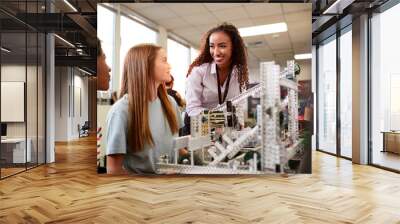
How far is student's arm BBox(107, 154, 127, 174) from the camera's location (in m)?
5.12

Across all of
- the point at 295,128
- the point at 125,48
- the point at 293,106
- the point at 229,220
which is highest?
the point at 125,48

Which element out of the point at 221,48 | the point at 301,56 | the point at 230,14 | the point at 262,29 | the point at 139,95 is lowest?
the point at 139,95

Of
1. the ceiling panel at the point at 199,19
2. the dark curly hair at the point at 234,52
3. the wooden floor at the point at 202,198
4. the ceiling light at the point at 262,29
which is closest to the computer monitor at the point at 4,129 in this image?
the wooden floor at the point at 202,198

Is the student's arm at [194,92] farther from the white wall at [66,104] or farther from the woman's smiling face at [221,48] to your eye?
the white wall at [66,104]

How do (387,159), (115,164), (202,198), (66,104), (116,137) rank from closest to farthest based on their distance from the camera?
(202,198), (116,137), (115,164), (387,159), (66,104)

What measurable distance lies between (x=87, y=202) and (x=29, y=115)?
321cm

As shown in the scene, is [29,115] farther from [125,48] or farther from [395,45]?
[395,45]

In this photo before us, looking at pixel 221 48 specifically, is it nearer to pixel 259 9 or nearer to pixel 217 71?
pixel 217 71

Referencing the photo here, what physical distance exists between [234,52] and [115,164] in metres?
2.35

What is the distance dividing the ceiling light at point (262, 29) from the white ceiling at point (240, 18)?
0.05m

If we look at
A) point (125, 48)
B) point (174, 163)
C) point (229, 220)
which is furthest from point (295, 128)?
point (125, 48)

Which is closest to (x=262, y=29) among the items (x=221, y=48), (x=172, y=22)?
(x=221, y=48)

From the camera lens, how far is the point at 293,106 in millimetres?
5082

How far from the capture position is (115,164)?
5141 mm
